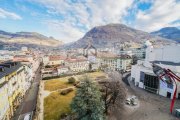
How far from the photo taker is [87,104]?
25906 millimetres

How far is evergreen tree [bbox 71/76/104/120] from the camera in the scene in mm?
25172

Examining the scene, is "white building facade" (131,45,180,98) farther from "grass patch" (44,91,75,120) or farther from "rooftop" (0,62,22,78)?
"rooftop" (0,62,22,78)

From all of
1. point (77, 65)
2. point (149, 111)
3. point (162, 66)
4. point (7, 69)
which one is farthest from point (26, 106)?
point (77, 65)

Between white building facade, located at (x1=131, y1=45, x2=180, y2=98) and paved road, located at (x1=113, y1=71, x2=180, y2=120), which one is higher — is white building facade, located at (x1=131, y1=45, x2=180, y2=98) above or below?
above

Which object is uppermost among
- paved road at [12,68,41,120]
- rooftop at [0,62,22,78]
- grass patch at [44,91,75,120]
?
rooftop at [0,62,22,78]

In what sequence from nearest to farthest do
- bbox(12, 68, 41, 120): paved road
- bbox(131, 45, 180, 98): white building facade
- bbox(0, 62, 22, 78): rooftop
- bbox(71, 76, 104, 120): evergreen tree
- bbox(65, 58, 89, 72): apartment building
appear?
bbox(71, 76, 104, 120): evergreen tree
bbox(0, 62, 22, 78): rooftop
bbox(12, 68, 41, 120): paved road
bbox(131, 45, 180, 98): white building facade
bbox(65, 58, 89, 72): apartment building

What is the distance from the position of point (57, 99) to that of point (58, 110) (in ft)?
27.4

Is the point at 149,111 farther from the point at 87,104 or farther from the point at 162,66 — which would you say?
the point at 162,66

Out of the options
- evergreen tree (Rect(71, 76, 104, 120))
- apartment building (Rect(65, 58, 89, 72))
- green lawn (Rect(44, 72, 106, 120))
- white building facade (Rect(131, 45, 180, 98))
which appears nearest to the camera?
evergreen tree (Rect(71, 76, 104, 120))

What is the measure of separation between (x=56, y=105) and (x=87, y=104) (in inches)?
670

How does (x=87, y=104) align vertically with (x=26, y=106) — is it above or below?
above

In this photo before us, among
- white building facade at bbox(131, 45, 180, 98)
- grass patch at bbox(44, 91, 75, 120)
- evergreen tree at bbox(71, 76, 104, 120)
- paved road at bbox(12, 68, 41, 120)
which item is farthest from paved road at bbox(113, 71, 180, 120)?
paved road at bbox(12, 68, 41, 120)

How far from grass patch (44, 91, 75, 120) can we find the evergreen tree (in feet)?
32.1

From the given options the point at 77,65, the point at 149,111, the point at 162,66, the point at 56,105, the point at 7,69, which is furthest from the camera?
the point at 77,65
